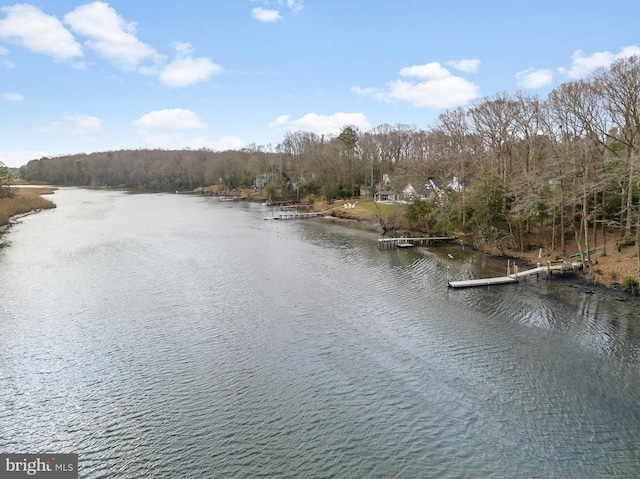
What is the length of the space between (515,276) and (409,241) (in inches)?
621

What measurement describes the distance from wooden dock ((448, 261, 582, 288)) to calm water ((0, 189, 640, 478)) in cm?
81

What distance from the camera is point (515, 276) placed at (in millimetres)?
27125

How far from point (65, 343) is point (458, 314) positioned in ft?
62.8

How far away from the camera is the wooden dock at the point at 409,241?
4038 cm

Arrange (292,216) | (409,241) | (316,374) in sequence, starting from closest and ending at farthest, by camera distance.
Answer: (316,374) → (409,241) → (292,216)

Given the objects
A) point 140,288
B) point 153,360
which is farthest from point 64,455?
point 140,288

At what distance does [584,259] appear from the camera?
89.0 ft

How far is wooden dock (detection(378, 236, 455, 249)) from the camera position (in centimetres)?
4038

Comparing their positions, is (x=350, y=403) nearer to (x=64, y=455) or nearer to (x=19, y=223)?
(x=64, y=455)

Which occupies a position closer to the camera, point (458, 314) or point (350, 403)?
point (350, 403)

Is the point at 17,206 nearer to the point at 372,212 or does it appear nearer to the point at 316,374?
the point at 372,212

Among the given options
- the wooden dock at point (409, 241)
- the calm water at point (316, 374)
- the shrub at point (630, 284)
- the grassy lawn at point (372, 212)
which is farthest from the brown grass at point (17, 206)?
the shrub at point (630, 284)

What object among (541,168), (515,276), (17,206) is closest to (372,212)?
(541,168)

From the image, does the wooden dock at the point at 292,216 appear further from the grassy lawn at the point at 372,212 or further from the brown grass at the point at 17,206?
the brown grass at the point at 17,206
